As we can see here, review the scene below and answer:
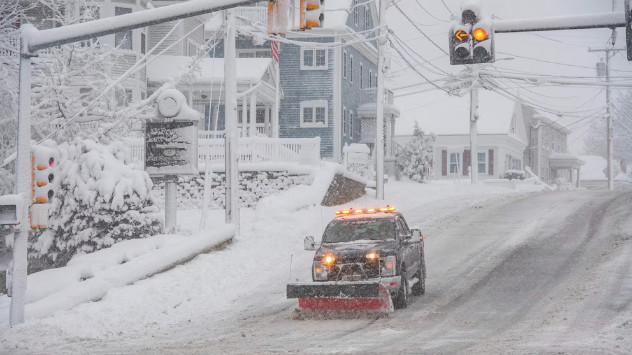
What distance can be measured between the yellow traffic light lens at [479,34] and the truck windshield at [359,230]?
362 centimetres

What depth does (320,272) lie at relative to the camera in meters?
14.2

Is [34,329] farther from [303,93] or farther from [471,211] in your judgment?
[303,93]

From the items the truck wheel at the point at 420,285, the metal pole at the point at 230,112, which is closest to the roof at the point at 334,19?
the metal pole at the point at 230,112

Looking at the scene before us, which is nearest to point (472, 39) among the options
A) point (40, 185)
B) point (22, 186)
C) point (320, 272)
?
point (320, 272)

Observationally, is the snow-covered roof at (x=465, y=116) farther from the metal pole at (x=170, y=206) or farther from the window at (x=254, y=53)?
the metal pole at (x=170, y=206)

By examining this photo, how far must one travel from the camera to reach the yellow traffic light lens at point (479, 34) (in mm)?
14141

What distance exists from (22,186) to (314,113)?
31374 millimetres

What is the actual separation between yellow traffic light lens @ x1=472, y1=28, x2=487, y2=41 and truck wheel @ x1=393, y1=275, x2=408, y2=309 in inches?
166

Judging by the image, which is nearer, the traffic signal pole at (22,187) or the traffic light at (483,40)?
the traffic signal pole at (22,187)

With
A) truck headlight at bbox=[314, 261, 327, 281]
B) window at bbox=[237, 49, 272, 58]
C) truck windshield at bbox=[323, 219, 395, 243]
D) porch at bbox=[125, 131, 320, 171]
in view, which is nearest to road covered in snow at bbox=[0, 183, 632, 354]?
truck headlight at bbox=[314, 261, 327, 281]

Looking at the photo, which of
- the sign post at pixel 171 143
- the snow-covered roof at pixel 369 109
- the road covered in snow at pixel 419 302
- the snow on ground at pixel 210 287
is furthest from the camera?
the snow-covered roof at pixel 369 109

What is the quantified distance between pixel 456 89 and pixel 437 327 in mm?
34811

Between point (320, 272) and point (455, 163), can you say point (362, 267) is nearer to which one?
point (320, 272)

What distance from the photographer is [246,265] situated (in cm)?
2023
